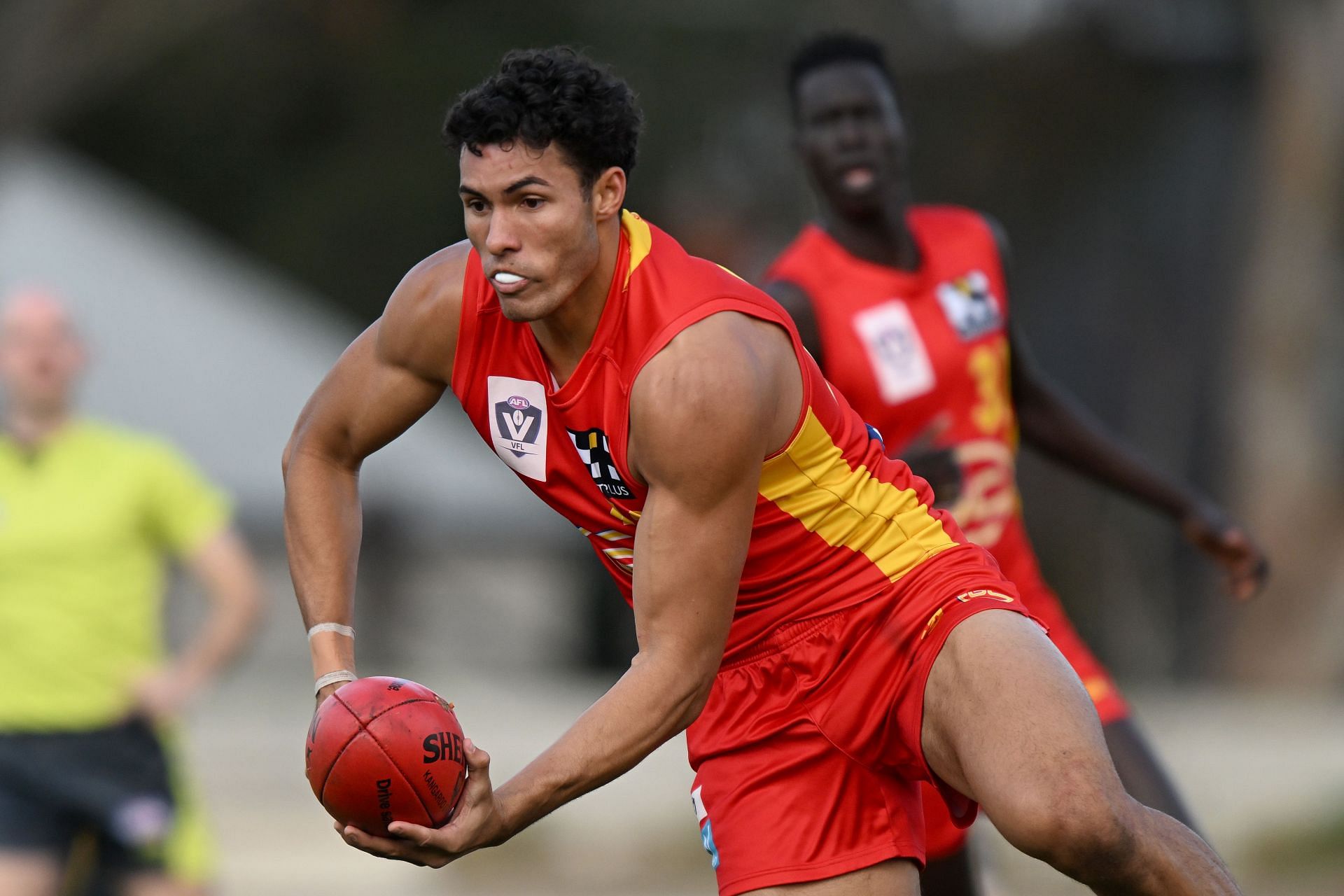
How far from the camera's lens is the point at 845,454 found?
14.8ft

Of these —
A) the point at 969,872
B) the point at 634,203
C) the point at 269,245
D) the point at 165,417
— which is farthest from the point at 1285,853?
the point at 269,245

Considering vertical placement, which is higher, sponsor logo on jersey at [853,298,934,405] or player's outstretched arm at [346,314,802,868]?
sponsor logo on jersey at [853,298,934,405]

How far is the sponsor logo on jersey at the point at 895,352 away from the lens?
5758mm

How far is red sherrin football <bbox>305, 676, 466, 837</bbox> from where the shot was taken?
3.91 m

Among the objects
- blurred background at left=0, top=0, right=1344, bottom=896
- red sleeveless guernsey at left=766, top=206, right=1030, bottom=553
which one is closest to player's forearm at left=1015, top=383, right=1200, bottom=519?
red sleeveless guernsey at left=766, top=206, right=1030, bottom=553

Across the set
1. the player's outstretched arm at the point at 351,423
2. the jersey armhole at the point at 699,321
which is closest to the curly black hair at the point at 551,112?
the jersey armhole at the point at 699,321

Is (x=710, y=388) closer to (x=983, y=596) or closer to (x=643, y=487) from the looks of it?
(x=643, y=487)

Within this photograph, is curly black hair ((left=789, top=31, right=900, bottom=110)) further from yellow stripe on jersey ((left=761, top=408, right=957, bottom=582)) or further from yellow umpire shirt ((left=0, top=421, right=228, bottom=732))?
yellow umpire shirt ((left=0, top=421, right=228, bottom=732))

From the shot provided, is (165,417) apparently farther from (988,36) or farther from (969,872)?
(969,872)

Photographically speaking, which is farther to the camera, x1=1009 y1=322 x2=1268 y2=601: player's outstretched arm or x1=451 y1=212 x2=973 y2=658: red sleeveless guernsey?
x1=1009 y1=322 x2=1268 y2=601: player's outstretched arm

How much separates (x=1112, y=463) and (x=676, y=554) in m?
2.58

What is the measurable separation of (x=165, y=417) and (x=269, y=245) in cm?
931

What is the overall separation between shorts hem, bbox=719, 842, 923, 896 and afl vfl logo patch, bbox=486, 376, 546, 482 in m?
1.07

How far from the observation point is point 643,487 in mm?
4309
